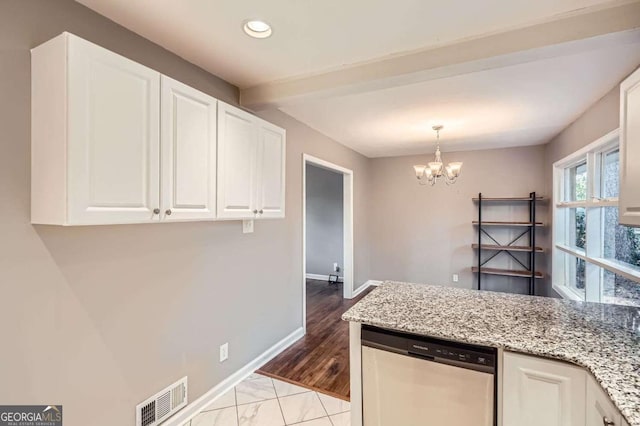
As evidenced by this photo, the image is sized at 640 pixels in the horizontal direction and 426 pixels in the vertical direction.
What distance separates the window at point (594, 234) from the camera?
249cm

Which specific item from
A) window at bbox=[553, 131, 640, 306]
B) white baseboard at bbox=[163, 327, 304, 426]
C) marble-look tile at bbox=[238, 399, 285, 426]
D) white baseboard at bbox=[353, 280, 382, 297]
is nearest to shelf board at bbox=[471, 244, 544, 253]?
window at bbox=[553, 131, 640, 306]

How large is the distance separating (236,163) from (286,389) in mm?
1847

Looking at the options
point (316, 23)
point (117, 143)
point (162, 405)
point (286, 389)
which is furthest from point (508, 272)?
point (117, 143)

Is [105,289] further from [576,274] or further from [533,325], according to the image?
[576,274]

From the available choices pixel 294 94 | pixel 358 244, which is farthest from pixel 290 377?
pixel 358 244

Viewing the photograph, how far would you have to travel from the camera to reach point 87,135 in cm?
126

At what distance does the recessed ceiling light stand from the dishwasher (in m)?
1.76

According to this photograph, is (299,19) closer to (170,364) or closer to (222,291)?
(222,291)

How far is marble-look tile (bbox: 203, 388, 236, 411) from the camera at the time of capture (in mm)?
2232

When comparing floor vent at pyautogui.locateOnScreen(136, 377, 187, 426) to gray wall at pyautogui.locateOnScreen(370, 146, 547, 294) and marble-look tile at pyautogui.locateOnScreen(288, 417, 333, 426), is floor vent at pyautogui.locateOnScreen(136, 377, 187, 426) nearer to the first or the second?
marble-look tile at pyautogui.locateOnScreen(288, 417, 333, 426)

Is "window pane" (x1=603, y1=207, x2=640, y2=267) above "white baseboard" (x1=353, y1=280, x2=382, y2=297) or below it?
above

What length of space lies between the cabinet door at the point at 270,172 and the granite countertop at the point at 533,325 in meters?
1.04

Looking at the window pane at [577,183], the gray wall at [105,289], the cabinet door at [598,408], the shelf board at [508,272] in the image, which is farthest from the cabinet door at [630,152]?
the shelf board at [508,272]

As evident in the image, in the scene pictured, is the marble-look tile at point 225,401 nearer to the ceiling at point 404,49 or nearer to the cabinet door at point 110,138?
the cabinet door at point 110,138
